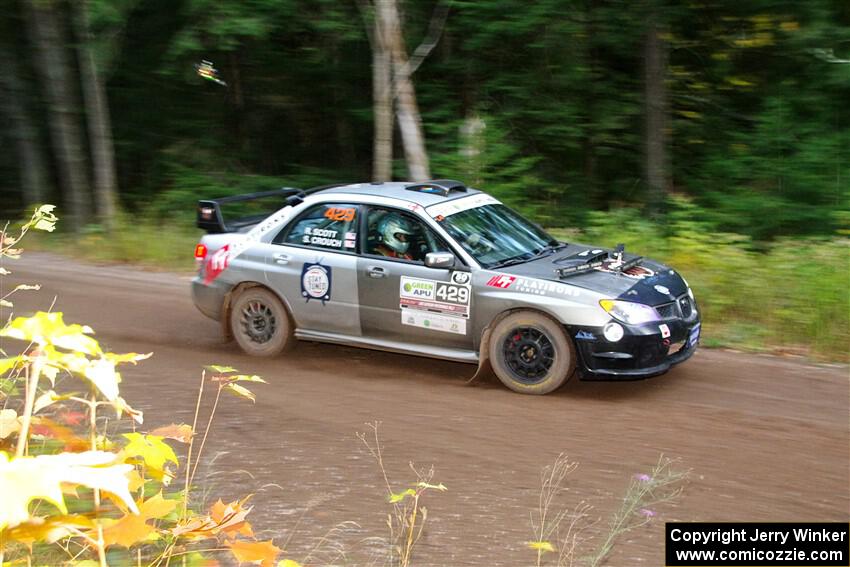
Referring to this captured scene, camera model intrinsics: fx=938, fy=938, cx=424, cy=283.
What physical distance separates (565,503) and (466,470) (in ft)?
2.52

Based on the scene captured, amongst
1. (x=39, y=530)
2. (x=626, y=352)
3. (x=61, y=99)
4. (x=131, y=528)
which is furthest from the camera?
(x=61, y=99)

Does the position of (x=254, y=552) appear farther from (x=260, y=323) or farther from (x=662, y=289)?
(x=260, y=323)

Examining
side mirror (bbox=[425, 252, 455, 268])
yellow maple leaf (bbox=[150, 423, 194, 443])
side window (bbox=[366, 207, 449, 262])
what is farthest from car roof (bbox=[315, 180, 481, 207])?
yellow maple leaf (bbox=[150, 423, 194, 443])

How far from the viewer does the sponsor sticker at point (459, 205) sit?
26.8 feet

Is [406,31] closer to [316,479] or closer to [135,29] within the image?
[135,29]

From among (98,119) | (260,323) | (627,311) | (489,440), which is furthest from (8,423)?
(98,119)

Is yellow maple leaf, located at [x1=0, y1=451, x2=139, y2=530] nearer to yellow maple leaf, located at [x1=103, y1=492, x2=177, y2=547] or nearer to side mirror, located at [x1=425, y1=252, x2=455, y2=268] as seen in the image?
yellow maple leaf, located at [x1=103, y1=492, x2=177, y2=547]

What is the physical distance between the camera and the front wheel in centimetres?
745

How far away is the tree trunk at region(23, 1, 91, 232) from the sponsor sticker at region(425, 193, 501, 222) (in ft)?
37.9

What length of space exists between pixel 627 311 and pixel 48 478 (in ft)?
19.5

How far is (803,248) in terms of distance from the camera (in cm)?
1073

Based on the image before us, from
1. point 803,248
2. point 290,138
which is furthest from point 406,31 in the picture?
point 803,248

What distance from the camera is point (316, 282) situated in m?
8.50

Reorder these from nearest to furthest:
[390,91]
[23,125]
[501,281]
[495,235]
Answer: [501,281] < [495,235] < [390,91] < [23,125]
